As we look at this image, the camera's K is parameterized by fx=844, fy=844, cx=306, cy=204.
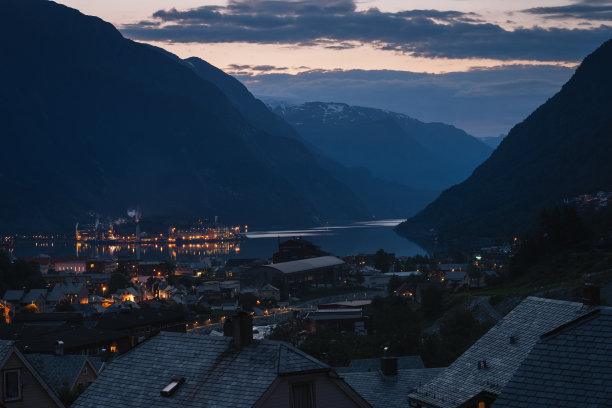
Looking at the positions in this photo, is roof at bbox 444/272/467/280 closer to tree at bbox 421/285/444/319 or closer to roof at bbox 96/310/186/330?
tree at bbox 421/285/444/319

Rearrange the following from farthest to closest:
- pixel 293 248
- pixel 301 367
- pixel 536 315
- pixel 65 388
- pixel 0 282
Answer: pixel 293 248 < pixel 0 282 < pixel 65 388 < pixel 536 315 < pixel 301 367

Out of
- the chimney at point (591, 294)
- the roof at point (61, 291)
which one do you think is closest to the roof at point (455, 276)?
the roof at point (61, 291)

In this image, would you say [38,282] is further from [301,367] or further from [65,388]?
[301,367]

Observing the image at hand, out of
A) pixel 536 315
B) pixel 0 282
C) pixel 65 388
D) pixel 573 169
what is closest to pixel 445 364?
pixel 65 388

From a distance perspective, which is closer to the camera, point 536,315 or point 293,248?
point 536,315

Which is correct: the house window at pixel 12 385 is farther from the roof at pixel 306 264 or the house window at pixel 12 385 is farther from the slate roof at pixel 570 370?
the roof at pixel 306 264

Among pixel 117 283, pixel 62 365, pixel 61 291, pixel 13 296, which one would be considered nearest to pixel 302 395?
pixel 62 365

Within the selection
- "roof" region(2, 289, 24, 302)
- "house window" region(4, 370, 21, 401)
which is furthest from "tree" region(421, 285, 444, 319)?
"house window" region(4, 370, 21, 401)
